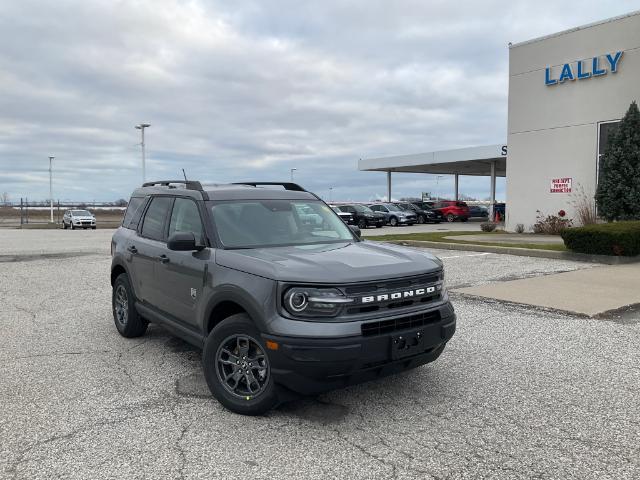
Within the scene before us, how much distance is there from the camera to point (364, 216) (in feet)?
118

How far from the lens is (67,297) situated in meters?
9.16

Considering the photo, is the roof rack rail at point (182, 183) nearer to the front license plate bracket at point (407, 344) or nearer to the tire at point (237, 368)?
the tire at point (237, 368)

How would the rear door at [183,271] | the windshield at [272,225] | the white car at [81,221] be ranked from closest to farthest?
the rear door at [183,271]
the windshield at [272,225]
the white car at [81,221]

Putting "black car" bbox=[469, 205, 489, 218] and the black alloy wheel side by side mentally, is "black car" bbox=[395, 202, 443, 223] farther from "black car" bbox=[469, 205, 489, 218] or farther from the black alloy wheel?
the black alloy wheel

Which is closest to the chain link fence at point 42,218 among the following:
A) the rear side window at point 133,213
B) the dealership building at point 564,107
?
the rear side window at point 133,213

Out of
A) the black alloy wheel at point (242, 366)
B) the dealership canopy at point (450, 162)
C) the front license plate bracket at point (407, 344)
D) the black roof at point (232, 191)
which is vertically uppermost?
the dealership canopy at point (450, 162)

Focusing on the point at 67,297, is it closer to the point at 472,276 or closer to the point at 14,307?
the point at 14,307

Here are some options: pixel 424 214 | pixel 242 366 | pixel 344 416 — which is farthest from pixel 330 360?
pixel 424 214

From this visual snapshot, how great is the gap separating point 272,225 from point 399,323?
5.53 ft

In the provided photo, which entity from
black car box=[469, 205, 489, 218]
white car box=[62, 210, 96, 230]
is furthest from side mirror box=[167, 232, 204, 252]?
black car box=[469, 205, 489, 218]

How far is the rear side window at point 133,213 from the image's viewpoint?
21.0ft

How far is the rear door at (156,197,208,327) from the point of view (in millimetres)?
4703

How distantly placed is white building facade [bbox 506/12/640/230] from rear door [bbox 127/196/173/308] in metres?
20.0

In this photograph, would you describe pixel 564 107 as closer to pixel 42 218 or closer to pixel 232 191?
pixel 232 191
